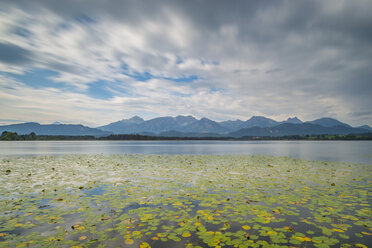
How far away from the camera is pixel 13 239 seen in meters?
6.87

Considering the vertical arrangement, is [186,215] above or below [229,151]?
above

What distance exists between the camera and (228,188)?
14.5 metres

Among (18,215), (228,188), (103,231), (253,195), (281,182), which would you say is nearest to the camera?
(103,231)

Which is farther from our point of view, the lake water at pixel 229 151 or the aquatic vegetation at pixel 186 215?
the lake water at pixel 229 151

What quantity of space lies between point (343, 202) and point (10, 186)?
23.6 metres

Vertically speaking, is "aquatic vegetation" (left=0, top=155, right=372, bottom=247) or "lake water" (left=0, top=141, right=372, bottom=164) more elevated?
"aquatic vegetation" (left=0, top=155, right=372, bottom=247)

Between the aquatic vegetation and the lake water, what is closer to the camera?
the aquatic vegetation

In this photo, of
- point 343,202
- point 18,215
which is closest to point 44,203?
point 18,215

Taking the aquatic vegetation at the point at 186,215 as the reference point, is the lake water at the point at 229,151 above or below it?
below

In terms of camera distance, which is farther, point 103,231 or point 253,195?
point 253,195

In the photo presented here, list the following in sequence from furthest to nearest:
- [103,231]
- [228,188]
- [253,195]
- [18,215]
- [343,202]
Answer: [228,188]
[253,195]
[343,202]
[18,215]
[103,231]

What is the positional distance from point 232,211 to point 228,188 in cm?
486

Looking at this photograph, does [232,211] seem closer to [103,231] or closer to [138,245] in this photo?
[138,245]

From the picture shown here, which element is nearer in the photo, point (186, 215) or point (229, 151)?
point (186, 215)
